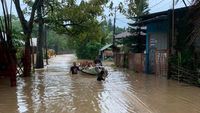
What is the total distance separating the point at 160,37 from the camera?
1097 inches

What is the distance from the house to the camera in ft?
78.7

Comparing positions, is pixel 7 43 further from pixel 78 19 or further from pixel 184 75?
pixel 78 19

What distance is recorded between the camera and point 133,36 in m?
37.8

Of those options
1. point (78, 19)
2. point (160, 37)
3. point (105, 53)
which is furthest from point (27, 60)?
point (105, 53)

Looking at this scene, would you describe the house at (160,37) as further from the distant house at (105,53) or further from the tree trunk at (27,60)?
the distant house at (105,53)

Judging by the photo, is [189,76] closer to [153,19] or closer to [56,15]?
[153,19]

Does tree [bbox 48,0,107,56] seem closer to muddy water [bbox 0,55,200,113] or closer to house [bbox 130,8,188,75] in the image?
house [bbox 130,8,188,75]

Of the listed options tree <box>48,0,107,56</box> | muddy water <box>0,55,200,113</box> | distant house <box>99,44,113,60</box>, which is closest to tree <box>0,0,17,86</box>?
muddy water <box>0,55,200,113</box>

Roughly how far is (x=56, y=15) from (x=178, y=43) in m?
14.5

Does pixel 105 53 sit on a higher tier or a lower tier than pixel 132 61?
higher

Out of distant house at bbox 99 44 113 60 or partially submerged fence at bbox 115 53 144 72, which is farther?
distant house at bbox 99 44 113 60

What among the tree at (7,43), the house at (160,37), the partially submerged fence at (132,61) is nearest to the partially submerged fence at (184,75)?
the house at (160,37)

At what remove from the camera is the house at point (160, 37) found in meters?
24.0

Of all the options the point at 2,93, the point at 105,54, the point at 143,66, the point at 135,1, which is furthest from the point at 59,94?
Answer: the point at 105,54
